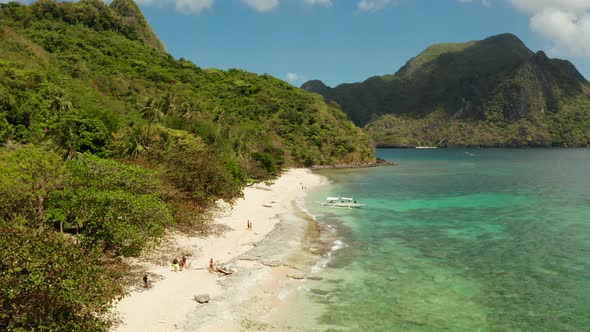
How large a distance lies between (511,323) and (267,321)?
14.3m

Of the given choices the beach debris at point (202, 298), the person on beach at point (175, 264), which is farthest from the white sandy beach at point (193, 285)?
the person on beach at point (175, 264)

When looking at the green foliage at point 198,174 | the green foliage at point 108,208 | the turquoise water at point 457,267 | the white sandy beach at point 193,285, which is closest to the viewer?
the white sandy beach at point 193,285

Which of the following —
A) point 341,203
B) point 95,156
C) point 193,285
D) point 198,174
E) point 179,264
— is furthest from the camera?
point 341,203

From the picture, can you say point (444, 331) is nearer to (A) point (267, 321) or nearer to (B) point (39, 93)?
(A) point (267, 321)

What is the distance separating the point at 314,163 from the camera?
5325 inches

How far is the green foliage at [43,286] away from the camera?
14023 mm

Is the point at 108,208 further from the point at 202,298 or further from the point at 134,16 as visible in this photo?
the point at 134,16

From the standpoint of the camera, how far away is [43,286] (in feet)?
47.2

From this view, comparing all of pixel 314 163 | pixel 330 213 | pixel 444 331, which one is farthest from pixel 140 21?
pixel 444 331

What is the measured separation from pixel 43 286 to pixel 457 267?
29.5m

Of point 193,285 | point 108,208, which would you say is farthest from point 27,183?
point 193,285

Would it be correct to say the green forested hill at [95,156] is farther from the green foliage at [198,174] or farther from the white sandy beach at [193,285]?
the white sandy beach at [193,285]

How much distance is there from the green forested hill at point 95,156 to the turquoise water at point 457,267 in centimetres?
1297

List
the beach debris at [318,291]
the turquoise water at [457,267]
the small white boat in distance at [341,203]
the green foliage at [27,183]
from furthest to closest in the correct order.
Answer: the small white boat in distance at [341,203] → the beach debris at [318,291] → the turquoise water at [457,267] → the green foliage at [27,183]
